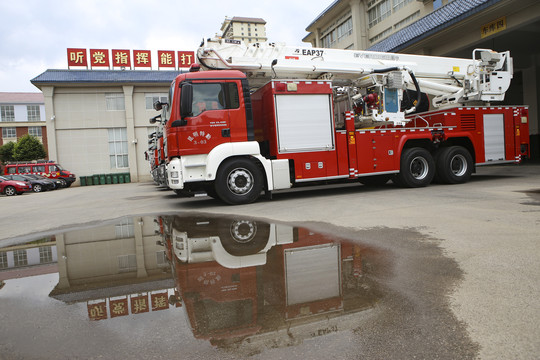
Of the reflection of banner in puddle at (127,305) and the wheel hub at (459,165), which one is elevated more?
the wheel hub at (459,165)

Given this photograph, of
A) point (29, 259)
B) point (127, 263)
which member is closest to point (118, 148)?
point (29, 259)

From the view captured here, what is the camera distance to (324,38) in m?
44.1

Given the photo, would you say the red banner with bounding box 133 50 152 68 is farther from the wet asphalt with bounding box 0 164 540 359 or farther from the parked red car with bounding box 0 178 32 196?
the wet asphalt with bounding box 0 164 540 359

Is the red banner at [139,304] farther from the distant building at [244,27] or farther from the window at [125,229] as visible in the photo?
the distant building at [244,27]

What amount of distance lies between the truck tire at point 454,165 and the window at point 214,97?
6.31 meters

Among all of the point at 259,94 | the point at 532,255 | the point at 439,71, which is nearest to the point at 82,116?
the point at 259,94

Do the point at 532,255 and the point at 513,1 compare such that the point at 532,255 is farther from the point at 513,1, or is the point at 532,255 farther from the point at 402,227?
the point at 513,1

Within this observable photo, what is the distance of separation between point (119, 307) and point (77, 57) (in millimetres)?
33419

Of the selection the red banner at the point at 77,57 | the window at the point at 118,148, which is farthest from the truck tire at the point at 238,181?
the red banner at the point at 77,57

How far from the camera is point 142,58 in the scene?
107 feet

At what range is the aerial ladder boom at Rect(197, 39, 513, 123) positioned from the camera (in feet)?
31.3

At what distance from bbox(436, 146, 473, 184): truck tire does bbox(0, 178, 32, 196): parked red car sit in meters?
23.3

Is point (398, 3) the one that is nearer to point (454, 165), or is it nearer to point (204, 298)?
point (454, 165)

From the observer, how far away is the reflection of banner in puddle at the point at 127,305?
302 cm
